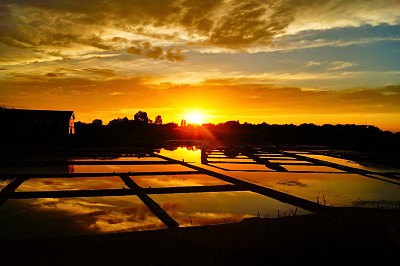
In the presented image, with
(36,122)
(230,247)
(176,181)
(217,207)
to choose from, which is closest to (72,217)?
(217,207)

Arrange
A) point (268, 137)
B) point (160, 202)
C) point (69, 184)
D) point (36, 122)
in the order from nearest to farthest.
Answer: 1. point (160, 202)
2. point (69, 184)
3. point (36, 122)
4. point (268, 137)

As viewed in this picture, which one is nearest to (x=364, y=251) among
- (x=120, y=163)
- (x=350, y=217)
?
(x=350, y=217)

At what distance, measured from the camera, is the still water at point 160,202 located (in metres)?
5.66

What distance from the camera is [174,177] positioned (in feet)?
36.7

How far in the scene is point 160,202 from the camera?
7.46 m

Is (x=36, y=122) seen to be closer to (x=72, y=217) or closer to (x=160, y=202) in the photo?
(x=160, y=202)

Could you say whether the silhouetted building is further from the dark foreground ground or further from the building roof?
the dark foreground ground

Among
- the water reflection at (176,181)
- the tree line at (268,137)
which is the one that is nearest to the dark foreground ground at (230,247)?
the water reflection at (176,181)

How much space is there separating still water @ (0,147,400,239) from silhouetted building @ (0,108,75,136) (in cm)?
1729

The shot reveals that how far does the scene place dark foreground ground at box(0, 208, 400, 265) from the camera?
3.83 metres

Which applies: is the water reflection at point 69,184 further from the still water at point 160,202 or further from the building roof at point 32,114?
the building roof at point 32,114

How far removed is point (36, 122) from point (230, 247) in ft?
96.0

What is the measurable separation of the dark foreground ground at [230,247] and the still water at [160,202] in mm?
971

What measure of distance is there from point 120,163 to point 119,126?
117ft
